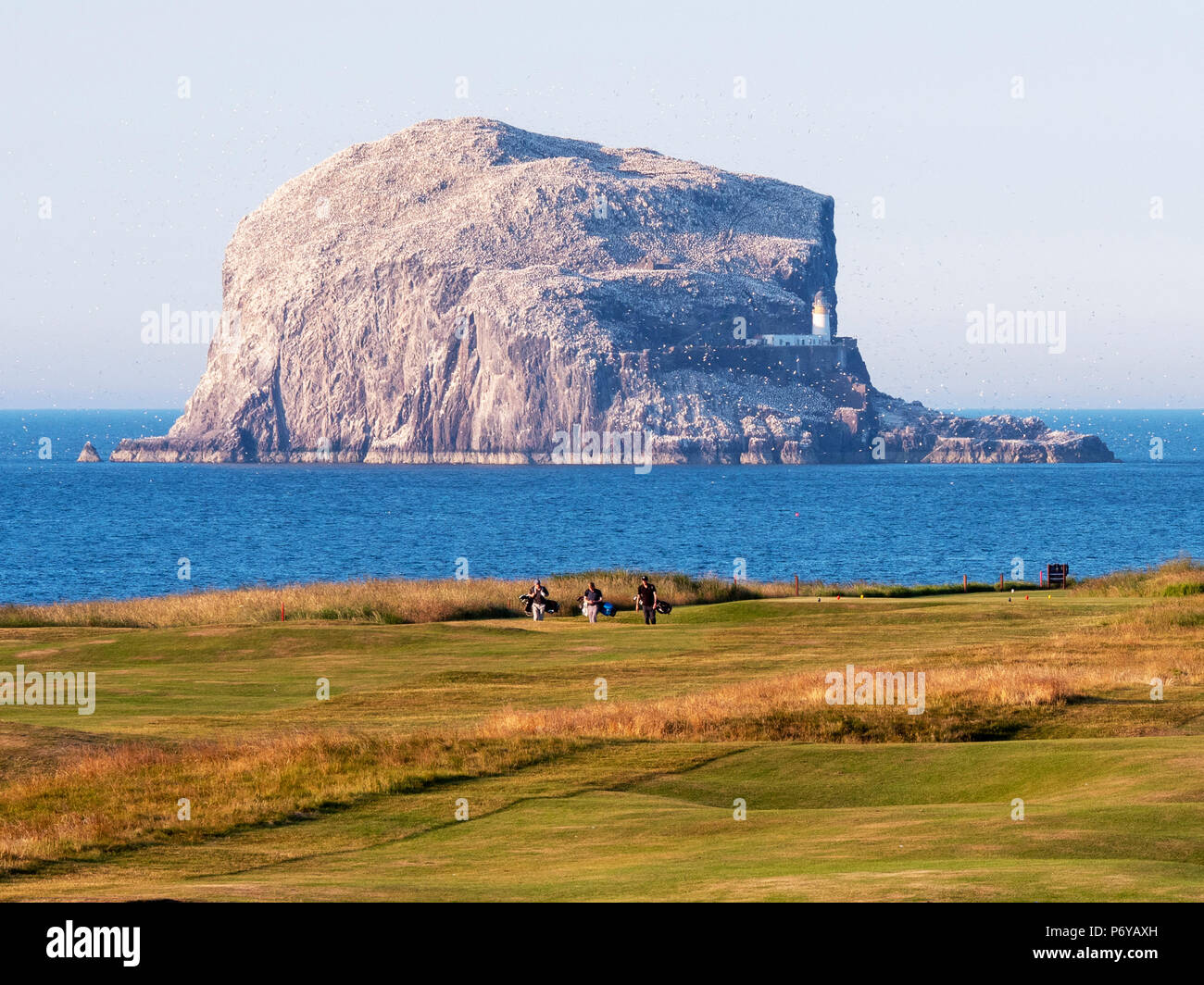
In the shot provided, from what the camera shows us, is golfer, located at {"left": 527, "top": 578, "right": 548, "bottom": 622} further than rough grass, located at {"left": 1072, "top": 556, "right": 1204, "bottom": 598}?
No

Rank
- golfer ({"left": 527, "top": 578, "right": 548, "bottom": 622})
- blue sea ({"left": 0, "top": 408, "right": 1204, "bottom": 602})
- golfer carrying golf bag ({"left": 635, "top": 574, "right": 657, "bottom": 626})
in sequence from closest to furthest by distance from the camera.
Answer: golfer carrying golf bag ({"left": 635, "top": 574, "right": 657, "bottom": 626}), golfer ({"left": 527, "top": 578, "right": 548, "bottom": 622}), blue sea ({"left": 0, "top": 408, "right": 1204, "bottom": 602})

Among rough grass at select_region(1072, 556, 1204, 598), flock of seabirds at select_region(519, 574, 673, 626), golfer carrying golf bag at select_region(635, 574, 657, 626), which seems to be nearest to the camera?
golfer carrying golf bag at select_region(635, 574, 657, 626)

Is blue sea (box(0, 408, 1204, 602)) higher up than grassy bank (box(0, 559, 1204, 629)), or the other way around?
grassy bank (box(0, 559, 1204, 629))

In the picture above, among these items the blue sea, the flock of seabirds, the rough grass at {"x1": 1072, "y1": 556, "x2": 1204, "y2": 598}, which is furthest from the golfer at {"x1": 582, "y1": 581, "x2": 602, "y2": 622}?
the blue sea

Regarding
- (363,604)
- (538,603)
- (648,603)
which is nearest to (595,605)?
(648,603)

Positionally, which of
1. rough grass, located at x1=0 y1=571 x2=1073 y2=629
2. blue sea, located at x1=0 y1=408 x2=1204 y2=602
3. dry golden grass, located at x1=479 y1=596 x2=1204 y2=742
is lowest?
blue sea, located at x1=0 y1=408 x2=1204 y2=602

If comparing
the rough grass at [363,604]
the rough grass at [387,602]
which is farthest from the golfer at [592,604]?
the rough grass at [363,604]

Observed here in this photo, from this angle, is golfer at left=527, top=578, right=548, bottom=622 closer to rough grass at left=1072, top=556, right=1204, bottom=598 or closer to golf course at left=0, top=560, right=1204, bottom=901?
golf course at left=0, top=560, right=1204, bottom=901

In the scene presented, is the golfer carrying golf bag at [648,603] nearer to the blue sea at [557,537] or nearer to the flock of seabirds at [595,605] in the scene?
the flock of seabirds at [595,605]

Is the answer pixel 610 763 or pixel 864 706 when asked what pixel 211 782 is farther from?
pixel 864 706
